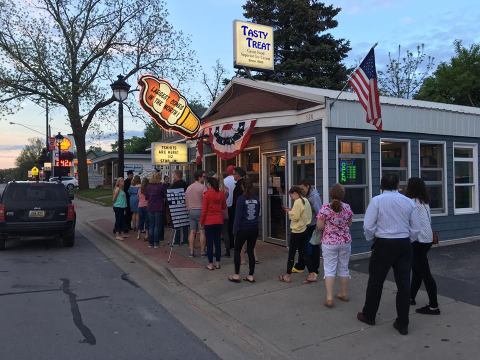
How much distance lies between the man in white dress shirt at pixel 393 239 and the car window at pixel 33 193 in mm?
8697

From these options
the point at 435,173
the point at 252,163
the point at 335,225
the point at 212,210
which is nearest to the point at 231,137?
the point at 252,163

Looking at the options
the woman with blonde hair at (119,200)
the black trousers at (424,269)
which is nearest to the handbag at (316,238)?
the black trousers at (424,269)

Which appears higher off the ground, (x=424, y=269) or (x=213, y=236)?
(x=213, y=236)

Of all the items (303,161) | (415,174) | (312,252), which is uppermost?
(303,161)

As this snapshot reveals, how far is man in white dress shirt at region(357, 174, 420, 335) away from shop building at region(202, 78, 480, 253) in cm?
374

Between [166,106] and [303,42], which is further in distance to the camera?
[303,42]

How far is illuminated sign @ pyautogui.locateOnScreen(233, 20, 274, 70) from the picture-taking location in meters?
14.2

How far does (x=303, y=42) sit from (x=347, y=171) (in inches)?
913

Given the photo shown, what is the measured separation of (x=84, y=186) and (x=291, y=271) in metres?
33.0

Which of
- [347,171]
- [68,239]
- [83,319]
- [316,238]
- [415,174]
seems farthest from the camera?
[68,239]

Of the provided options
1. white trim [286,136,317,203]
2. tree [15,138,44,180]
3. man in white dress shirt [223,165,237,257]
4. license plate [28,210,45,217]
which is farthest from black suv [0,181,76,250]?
tree [15,138,44,180]

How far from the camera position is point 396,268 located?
5.18m

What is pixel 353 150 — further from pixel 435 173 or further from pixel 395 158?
pixel 435 173

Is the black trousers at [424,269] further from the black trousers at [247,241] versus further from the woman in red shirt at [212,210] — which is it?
the woman in red shirt at [212,210]
